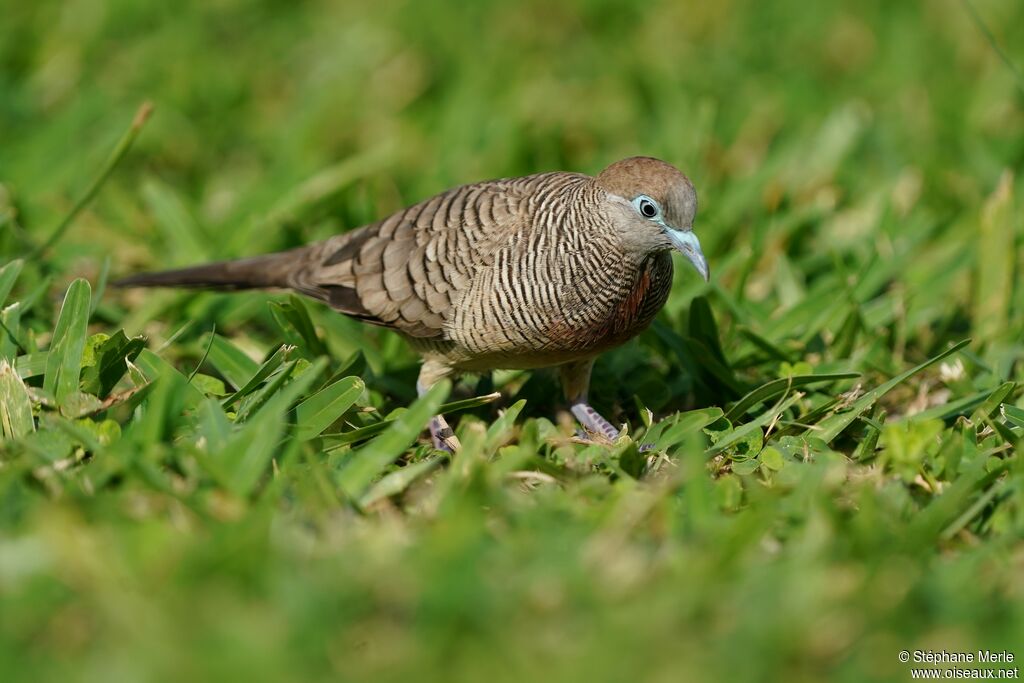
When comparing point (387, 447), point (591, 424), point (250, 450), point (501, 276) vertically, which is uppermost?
point (501, 276)

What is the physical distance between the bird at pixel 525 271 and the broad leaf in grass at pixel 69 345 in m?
0.94

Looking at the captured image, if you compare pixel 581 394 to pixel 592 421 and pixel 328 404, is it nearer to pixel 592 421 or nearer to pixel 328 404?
pixel 592 421

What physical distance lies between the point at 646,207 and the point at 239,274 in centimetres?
181

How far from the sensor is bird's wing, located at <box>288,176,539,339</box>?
4055 millimetres

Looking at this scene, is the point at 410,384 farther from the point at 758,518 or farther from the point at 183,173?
the point at 183,173

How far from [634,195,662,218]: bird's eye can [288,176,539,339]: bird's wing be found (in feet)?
1.58

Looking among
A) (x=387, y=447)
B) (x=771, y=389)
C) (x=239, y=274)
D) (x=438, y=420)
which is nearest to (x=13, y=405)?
(x=387, y=447)

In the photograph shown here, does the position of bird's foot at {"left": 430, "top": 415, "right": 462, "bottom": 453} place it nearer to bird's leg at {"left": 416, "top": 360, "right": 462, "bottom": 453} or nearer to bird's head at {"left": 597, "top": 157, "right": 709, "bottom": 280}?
bird's leg at {"left": 416, "top": 360, "right": 462, "bottom": 453}

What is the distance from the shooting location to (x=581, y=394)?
14.2 feet

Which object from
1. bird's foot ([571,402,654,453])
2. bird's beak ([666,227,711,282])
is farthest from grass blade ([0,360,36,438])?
bird's beak ([666,227,711,282])

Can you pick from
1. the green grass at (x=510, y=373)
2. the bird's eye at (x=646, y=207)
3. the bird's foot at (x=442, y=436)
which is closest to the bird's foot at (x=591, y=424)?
the green grass at (x=510, y=373)

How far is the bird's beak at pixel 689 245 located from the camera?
3652 millimetres

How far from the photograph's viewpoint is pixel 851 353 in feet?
15.2

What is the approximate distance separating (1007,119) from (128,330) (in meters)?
5.11
